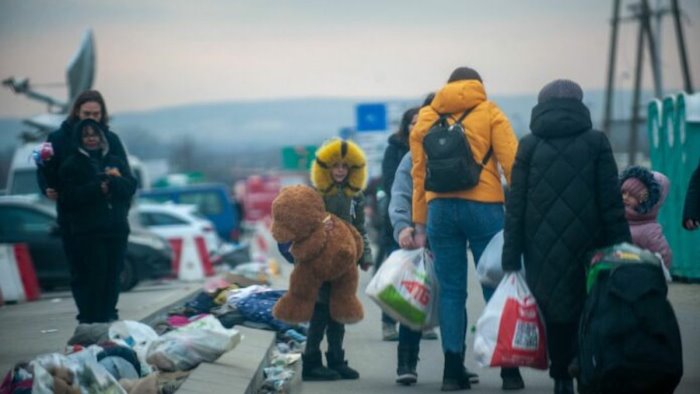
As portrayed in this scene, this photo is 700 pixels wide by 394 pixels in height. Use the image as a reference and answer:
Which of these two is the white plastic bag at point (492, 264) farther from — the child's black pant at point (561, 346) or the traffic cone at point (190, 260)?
the traffic cone at point (190, 260)

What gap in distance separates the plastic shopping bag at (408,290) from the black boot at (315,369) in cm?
110

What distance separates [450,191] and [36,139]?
23533mm

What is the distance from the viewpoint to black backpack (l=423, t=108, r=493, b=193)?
860 cm

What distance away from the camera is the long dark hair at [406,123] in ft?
35.7

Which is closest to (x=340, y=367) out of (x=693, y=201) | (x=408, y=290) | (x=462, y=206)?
(x=408, y=290)

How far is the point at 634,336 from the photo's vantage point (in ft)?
23.0

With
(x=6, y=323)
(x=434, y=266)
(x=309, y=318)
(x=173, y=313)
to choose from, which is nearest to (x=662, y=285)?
(x=434, y=266)

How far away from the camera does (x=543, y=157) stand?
7699mm

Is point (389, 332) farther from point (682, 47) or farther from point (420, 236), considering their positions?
point (682, 47)

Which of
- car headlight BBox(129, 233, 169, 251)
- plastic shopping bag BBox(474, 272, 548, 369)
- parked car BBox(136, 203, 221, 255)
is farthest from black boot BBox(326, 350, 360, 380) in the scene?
parked car BBox(136, 203, 221, 255)

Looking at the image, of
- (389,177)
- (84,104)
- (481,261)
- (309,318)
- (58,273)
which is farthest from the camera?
(58,273)

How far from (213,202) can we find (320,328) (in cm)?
3413

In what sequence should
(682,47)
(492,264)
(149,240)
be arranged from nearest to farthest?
(492,264) → (149,240) → (682,47)

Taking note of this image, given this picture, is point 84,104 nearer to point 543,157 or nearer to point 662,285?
point 543,157
